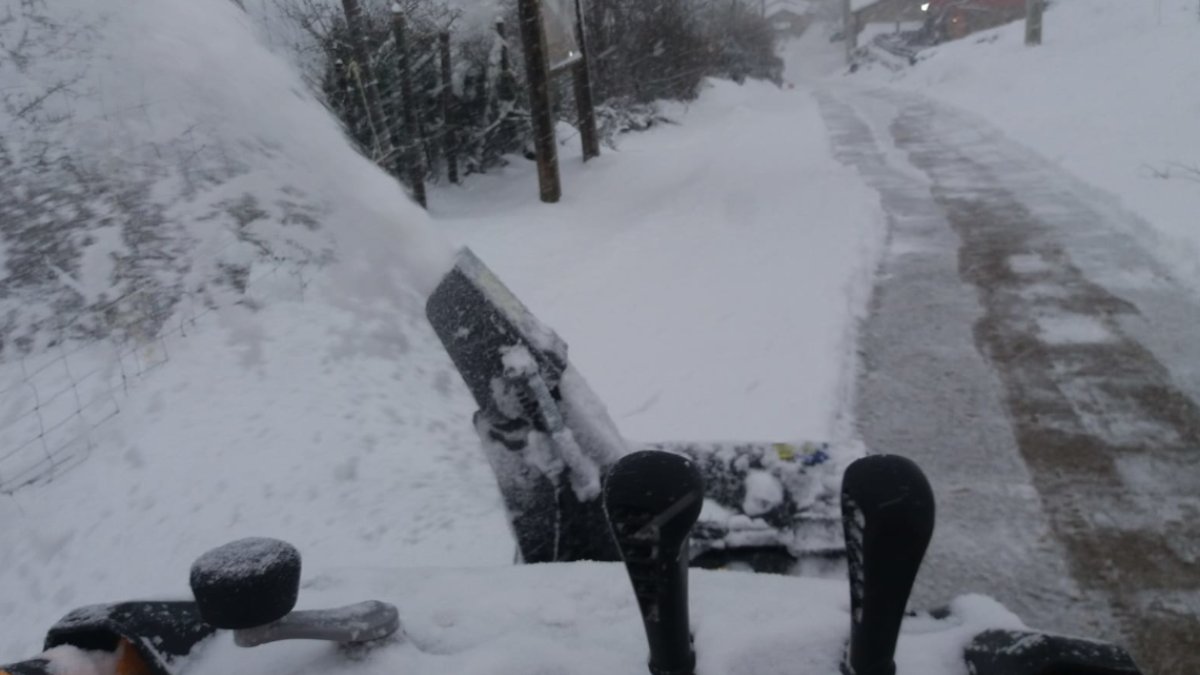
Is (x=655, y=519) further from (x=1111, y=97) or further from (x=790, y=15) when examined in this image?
Answer: (x=790, y=15)

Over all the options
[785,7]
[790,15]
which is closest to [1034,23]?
[785,7]

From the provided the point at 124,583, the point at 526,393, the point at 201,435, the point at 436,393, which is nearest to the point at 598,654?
the point at 526,393

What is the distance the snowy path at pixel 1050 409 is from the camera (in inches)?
135

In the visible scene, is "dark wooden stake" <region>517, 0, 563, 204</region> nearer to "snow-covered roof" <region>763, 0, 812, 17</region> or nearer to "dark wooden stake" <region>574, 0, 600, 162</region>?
"dark wooden stake" <region>574, 0, 600, 162</region>

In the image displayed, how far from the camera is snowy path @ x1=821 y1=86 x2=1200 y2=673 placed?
3424 mm

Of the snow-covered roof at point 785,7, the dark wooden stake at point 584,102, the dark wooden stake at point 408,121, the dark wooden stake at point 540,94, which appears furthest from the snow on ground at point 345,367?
the snow-covered roof at point 785,7

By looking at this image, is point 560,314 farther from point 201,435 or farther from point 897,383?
point 201,435

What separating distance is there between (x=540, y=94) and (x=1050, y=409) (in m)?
9.10

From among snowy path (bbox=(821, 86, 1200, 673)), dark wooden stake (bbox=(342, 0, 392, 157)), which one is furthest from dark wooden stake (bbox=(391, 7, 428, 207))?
snowy path (bbox=(821, 86, 1200, 673))

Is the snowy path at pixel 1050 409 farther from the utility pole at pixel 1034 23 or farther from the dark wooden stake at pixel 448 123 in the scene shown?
the utility pole at pixel 1034 23

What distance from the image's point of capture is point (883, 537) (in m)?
1.00

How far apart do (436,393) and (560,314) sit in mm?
2665

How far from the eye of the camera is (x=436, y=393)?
516 cm

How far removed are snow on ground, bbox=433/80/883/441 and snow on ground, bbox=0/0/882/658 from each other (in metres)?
0.03
